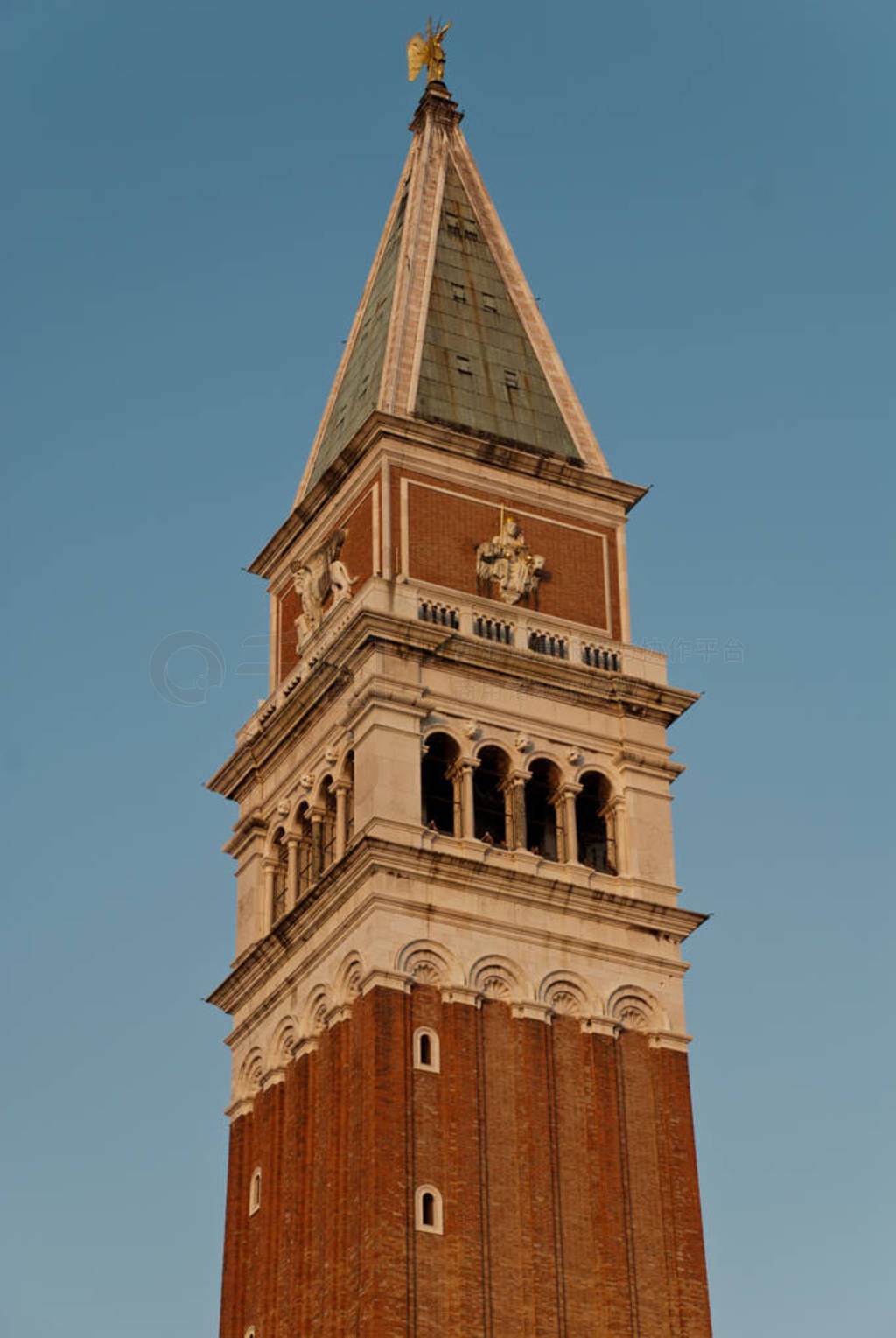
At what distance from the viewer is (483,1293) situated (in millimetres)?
65312

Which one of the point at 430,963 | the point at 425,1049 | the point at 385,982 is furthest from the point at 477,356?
the point at 425,1049

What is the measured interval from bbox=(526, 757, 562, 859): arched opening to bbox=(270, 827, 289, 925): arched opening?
7.19m

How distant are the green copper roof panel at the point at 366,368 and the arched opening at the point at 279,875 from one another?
12472 mm

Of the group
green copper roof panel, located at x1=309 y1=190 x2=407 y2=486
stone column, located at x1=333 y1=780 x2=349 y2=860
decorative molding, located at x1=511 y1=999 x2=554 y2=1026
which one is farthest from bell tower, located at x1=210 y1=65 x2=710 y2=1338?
green copper roof panel, located at x1=309 y1=190 x2=407 y2=486

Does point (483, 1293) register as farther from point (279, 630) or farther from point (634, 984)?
point (279, 630)

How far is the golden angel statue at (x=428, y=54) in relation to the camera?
3740 inches

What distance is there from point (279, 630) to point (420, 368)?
9376 millimetres

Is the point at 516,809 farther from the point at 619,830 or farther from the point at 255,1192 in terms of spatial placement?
the point at 255,1192

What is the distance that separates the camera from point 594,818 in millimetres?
76500

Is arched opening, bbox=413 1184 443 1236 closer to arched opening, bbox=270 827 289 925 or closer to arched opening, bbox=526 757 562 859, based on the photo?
arched opening, bbox=526 757 562 859

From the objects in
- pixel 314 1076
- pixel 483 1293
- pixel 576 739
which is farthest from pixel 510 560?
pixel 483 1293

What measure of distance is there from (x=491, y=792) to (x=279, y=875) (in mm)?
7052

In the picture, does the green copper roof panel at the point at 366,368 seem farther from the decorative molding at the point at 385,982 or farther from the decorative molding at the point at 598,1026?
the decorative molding at the point at 598,1026

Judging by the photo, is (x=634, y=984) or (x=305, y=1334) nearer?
(x=305, y=1334)
